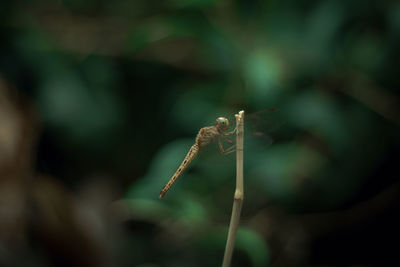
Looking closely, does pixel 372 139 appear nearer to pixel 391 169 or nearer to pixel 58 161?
pixel 391 169

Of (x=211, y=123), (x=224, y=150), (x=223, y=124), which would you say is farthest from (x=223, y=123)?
(x=211, y=123)

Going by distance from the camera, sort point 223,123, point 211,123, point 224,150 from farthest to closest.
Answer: point 211,123, point 224,150, point 223,123

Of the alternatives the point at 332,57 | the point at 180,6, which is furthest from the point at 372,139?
the point at 180,6

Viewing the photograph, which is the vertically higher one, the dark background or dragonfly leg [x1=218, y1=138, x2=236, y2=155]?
the dark background

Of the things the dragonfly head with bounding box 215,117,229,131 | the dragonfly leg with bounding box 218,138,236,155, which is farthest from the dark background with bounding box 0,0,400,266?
the dragonfly head with bounding box 215,117,229,131

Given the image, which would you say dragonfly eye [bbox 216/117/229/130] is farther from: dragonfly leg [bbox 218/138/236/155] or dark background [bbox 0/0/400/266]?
dark background [bbox 0/0/400/266]

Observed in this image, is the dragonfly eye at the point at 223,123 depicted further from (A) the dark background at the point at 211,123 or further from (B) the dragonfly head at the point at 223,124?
(A) the dark background at the point at 211,123

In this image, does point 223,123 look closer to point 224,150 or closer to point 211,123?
point 224,150

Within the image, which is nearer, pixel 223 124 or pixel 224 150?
pixel 223 124

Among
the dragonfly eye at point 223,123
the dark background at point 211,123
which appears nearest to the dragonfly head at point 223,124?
the dragonfly eye at point 223,123
